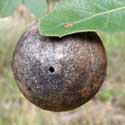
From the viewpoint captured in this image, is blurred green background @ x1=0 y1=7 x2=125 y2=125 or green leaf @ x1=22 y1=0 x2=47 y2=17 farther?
blurred green background @ x1=0 y1=7 x2=125 y2=125

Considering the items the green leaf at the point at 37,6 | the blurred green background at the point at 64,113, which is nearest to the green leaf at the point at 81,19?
the green leaf at the point at 37,6

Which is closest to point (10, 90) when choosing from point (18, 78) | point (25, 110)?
point (25, 110)

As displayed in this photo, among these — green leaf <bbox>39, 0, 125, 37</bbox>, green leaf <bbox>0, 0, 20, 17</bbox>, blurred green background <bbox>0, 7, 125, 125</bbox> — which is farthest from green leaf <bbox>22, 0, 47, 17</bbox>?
blurred green background <bbox>0, 7, 125, 125</bbox>

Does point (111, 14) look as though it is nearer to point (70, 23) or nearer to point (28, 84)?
point (70, 23)

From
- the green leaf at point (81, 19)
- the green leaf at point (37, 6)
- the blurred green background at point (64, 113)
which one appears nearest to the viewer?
the green leaf at point (81, 19)

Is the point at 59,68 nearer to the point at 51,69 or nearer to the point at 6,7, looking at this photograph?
the point at 51,69

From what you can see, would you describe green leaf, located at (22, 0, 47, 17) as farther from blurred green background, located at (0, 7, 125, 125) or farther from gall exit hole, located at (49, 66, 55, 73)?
blurred green background, located at (0, 7, 125, 125)

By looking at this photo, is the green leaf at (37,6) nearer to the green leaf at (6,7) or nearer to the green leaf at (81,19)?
the green leaf at (6,7)
